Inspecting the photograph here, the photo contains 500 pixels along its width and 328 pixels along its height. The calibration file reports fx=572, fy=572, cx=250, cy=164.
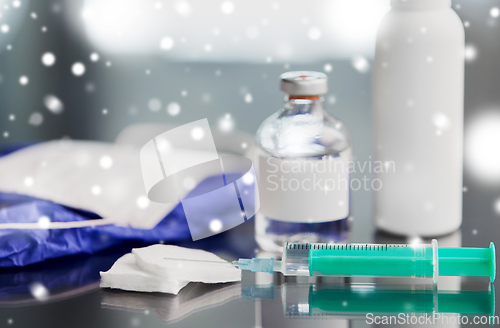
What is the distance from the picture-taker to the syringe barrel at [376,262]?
70 centimetres

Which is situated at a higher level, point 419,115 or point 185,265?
point 419,115

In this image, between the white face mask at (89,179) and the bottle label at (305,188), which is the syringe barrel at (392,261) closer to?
the bottle label at (305,188)

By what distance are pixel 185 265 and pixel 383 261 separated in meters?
0.25

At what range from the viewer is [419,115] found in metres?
0.80

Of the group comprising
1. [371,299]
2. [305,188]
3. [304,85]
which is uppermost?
[304,85]

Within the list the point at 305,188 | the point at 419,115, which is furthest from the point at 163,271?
the point at 419,115

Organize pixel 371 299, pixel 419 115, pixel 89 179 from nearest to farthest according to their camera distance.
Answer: pixel 371 299 < pixel 419 115 < pixel 89 179

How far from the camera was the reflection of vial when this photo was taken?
767mm

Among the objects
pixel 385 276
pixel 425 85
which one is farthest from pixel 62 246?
pixel 425 85

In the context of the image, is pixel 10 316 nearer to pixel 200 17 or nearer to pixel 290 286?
pixel 290 286

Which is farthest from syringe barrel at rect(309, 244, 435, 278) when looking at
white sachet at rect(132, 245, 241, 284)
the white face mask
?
the white face mask

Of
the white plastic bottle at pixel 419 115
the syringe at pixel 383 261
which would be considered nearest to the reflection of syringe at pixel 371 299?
the syringe at pixel 383 261

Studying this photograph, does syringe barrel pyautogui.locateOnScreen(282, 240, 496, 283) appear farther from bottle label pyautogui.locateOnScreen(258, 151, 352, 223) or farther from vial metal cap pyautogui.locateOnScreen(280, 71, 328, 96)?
vial metal cap pyautogui.locateOnScreen(280, 71, 328, 96)

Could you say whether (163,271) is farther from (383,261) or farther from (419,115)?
(419,115)
